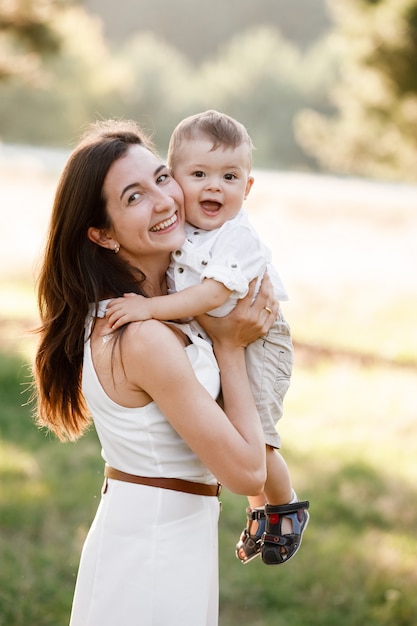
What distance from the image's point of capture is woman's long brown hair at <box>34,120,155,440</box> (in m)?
2.22

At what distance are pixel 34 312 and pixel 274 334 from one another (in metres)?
6.81


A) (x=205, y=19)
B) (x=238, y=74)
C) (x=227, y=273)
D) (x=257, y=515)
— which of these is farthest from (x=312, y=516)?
(x=205, y=19)

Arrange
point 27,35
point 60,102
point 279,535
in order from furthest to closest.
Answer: point 60,102
point 27,35
point 279,535

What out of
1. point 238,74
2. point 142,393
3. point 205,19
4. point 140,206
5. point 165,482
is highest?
point 205,19

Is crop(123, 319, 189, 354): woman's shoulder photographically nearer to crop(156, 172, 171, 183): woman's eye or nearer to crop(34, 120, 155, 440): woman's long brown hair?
crop(34, 120, 155, 440): woman's long brown hair

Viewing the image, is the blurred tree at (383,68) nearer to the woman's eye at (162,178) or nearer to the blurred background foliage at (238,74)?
the blurred background foliage at (238,74)

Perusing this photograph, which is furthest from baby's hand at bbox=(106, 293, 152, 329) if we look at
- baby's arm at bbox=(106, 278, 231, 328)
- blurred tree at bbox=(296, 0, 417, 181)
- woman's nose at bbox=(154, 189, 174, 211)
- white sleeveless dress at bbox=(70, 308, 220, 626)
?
blurred tree at bbox=(296, 0, 417, 181)

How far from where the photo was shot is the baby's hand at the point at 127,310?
7.00 ft

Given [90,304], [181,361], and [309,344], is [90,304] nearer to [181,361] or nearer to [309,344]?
[181,361]

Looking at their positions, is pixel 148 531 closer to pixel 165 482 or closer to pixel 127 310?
pixel 165 482

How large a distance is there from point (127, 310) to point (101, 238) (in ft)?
0.76

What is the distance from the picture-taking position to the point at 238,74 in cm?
4825

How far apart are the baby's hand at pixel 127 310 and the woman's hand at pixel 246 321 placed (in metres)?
0.18

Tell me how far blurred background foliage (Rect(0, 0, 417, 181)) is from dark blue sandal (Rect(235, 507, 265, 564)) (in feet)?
3.88
